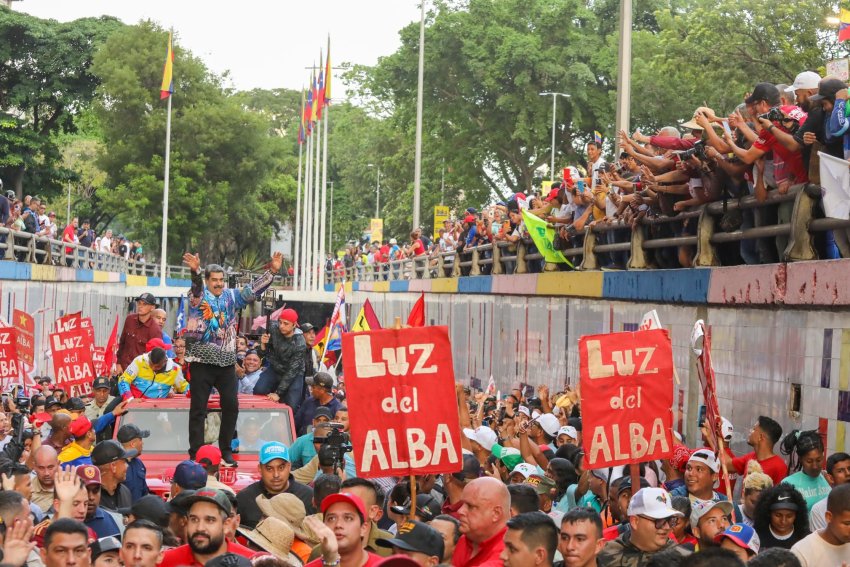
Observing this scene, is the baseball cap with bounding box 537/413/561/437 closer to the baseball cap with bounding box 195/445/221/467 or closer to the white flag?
the baseball cap with bounding box 195/445/221/467

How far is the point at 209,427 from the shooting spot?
15023 mm

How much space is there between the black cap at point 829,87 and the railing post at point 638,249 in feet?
20.9

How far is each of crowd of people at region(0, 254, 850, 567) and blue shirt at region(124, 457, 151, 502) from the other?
0.05 feet

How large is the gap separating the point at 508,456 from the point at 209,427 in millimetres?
3133

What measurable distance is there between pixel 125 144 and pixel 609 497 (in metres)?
72.3

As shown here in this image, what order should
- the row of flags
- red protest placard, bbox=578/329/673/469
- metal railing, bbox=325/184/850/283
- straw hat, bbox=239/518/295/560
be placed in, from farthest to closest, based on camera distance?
1. the row of flags
2. metal railing, bbox=325/184/850/283
3. red protest placard, bbox=578/329/673/469
4. straw hat, bbox=239/518/295/560

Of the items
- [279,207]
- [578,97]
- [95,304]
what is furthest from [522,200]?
[279,207]

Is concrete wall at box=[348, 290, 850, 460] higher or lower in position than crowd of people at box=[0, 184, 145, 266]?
lower

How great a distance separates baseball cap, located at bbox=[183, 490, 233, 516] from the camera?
8.24 meters

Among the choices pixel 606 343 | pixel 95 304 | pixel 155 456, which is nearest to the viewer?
pixel 606 343

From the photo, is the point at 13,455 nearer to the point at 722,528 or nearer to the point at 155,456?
the point at 155,456

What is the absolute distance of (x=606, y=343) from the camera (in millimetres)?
10797

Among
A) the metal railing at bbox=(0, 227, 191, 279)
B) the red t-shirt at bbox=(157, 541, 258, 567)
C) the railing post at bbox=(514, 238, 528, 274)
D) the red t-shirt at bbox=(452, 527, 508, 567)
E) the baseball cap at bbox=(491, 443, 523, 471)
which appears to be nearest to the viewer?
the red t-shirt at bbox=(452, 527, 508, 567)

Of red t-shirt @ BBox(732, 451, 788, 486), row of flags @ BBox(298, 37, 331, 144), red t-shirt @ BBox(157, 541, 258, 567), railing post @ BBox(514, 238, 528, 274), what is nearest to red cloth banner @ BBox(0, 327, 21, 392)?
red t-shirt @ BBox(732, 451, 788, 486)
